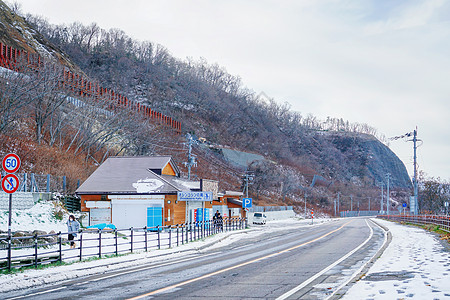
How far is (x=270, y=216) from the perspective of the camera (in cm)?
7744

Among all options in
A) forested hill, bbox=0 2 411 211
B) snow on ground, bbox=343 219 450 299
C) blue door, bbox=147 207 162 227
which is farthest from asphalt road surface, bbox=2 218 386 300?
forested hill, bbox=0 2 411 211

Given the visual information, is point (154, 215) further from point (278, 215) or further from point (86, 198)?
point (278, 215)

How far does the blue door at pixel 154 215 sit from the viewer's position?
36.0m

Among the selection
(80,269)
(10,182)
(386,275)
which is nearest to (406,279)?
(386,275)

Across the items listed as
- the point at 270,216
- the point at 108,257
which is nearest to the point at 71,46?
the point at 270,216

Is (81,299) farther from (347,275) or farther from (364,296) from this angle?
(347,275)

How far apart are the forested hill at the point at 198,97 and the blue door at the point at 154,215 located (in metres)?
80.3

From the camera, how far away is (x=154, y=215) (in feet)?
119

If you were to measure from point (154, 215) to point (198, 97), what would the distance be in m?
120

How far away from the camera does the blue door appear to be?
1419 inches

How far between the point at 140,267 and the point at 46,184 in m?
23.7

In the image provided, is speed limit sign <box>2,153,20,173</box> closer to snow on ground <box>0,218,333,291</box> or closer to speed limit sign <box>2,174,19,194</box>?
speed limit sign <box>2,174,19,194</box>

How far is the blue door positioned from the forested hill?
80343mm

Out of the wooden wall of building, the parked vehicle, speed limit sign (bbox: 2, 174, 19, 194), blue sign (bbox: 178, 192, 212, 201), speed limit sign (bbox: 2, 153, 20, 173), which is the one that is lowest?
the parked vehicle
